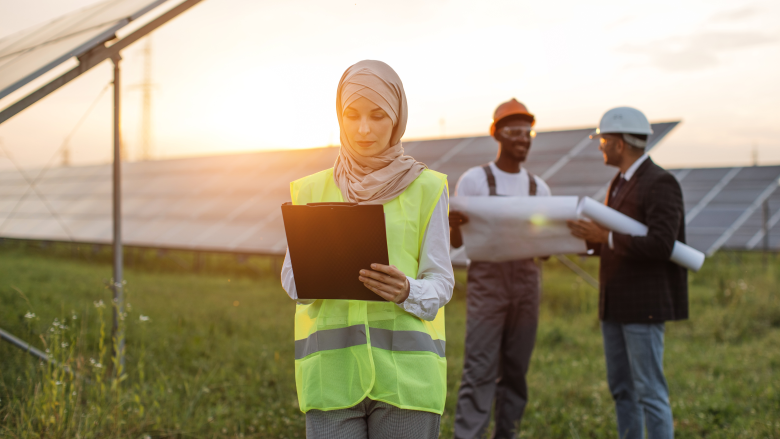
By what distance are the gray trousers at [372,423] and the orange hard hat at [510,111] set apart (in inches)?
91.8

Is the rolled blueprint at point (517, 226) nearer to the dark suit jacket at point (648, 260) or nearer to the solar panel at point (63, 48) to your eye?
the dark suit jacket at point (648, 260)

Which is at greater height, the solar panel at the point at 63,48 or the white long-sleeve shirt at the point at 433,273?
the solar panel at the point at 63,48

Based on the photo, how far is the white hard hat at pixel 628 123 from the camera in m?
2.98

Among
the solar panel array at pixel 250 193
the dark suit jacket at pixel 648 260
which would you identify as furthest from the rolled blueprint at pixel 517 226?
the solar panel array at pixel 250 193

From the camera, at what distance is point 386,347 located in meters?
1.52

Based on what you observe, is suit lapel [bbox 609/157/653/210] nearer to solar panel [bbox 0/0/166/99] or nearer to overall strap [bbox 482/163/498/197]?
overall strap [bbox 482/163/498/197]

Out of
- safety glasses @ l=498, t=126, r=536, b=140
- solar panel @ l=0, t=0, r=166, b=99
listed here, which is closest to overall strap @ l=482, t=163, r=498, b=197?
safety glasses @ l=498, t=126, r=536, b=140

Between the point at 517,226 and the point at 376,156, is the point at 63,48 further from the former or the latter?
the point at 517,226

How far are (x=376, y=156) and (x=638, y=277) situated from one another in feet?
6.56

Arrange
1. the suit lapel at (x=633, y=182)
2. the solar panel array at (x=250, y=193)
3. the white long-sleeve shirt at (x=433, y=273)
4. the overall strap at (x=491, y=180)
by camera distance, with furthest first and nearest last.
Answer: the solar panel array at (x=250, y=193)
the overall strap at (x=491, y=180)
the suit lapel at (x=633, y=182)
the white long-sleeve shirt at (x=433, y=273)

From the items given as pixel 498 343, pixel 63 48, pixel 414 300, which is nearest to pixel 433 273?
pixel 414 300

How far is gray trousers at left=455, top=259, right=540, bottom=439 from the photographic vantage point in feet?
10.5

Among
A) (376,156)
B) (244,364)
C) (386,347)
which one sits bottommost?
(244,364)

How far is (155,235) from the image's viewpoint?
37.8 feet
